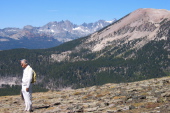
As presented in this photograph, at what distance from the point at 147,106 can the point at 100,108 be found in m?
4.07

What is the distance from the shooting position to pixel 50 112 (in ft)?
74.2

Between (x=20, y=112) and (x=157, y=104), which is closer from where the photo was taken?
(x=157, y=104)

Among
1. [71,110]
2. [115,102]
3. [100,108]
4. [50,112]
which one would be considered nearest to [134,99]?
[115,102]

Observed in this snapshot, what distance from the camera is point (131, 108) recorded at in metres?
19.3

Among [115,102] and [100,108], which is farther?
[115,102]

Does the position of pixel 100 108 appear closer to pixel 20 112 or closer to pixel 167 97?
pixel 167 97

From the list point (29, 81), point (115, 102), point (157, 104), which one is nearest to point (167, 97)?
point (157, 104)

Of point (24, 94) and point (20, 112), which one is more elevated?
point (24, 94)

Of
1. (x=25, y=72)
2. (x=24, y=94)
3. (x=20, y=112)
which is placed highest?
(x=25, y=72)

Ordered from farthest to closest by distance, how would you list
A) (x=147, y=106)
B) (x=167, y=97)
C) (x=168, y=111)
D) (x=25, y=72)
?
(x=25, y=72) → (x=167, y=97) → (x=147, y=106) → (x=168, y=111)

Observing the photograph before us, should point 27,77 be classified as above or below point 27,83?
above

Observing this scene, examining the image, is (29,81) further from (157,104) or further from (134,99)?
(157,104)

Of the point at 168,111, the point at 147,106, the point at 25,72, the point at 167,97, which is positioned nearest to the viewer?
the point at 168,111

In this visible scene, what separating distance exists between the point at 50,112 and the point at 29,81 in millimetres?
3063
